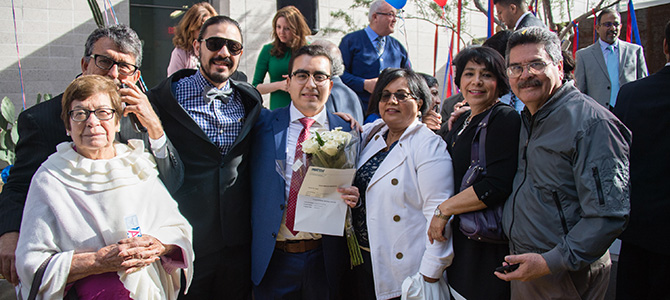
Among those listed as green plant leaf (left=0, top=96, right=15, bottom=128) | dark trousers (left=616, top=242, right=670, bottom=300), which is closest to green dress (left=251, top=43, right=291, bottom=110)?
dark trousers (left=616, top=242, right=670, bottom=300)

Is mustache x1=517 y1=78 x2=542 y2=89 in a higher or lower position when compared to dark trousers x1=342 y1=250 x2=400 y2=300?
higher

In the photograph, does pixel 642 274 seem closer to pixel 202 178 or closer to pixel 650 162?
pixel 650 162

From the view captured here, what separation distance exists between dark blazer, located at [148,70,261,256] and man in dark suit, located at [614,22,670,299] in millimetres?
2683

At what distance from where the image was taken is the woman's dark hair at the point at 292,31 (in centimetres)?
457

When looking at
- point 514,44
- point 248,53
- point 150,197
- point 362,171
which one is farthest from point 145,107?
point 248,53

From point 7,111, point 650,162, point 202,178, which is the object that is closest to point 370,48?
point 202,178

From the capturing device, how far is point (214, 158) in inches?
111

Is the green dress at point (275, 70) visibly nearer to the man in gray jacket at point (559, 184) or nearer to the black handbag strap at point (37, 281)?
the man in gray jacket at point (559, 184)

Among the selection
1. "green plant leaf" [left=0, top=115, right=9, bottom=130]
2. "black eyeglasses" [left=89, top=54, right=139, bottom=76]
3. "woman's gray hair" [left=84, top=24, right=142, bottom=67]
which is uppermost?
"woman's gray hair" [left=84, top=24, right=142, bottom=67]

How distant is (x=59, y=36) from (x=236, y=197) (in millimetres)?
5986

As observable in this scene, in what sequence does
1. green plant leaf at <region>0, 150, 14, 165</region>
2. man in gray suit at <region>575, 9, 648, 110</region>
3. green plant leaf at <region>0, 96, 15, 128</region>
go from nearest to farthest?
green plant leaf at <region>0, 150, 14, 165</region>
green plant leaf at <region>0, 96, 15, 128</region>
man in gray suit at <region>575, 9, 648, 110</region>

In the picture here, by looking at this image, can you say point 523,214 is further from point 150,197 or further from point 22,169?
point 22,169

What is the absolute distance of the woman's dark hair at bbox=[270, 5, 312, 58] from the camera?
4.57 meters

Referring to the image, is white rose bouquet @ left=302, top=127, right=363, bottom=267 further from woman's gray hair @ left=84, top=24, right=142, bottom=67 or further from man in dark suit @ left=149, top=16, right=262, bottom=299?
woman's gray hair @ left=84, top=24, right=142, bottom=67
